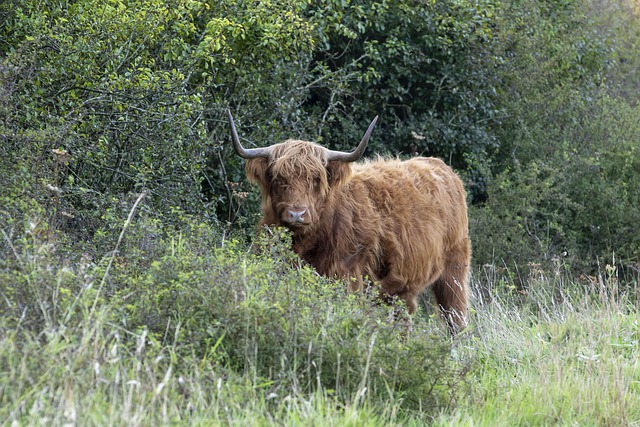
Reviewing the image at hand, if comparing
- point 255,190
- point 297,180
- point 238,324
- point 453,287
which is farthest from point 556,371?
point 255,190

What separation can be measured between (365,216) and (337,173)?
412 mm

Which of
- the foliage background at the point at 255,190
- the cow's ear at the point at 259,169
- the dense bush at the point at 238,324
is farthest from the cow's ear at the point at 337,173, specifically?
the dense bush at the point at 238,324

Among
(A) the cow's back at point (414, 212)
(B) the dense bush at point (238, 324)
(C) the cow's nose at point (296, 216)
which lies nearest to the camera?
(B) the dense bush at point (238, 324)

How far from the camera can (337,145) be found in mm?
Result: 11805

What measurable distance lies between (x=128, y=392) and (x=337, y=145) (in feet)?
25.7

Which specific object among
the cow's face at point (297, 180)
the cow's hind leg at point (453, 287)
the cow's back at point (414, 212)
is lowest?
the cow's hind leg at point (453, 287)

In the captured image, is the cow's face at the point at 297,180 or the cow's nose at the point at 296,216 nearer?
the cow's nose at the point at 296,216

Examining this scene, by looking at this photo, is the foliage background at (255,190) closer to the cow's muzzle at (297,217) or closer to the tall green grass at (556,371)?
the tall green grass at (556,371)

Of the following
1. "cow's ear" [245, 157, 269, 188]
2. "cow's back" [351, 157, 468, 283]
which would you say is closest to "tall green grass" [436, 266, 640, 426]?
"cow's back" [351, 157, 468, 283]

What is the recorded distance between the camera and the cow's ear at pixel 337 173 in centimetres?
758

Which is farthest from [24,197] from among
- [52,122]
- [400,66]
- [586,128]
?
[586,128]

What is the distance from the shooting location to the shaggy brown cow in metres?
7.39

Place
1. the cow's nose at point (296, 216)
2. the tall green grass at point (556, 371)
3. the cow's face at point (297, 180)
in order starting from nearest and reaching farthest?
the tall green grass at point (556, 371) → the cow's nose at point (296, 216) → the cow's face at point (297, 180)

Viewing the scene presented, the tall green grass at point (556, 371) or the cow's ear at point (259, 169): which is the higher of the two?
the cow's ear at point (259, 169)
